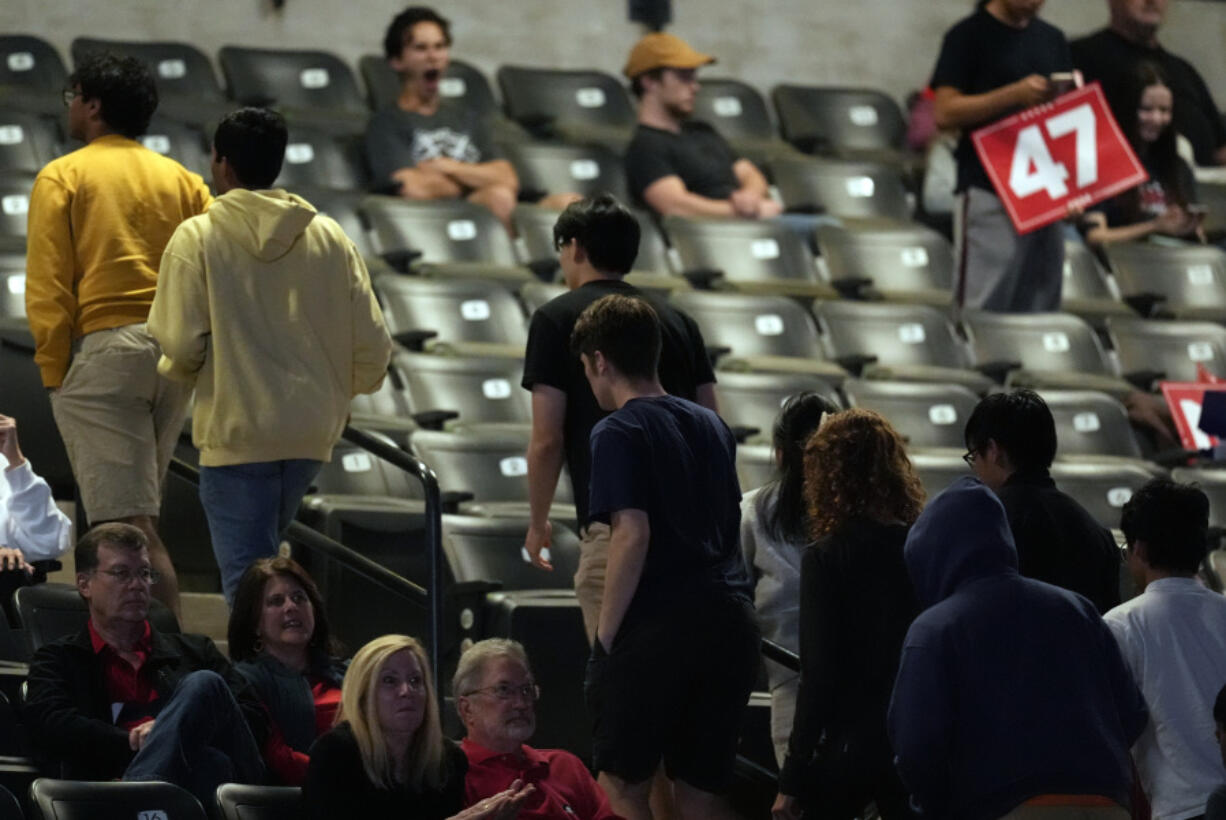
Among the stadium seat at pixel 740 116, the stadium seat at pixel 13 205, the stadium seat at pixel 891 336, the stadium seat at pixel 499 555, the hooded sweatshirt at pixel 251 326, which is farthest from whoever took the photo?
the stadium seat at pixel 740 116

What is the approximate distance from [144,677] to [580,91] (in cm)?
649

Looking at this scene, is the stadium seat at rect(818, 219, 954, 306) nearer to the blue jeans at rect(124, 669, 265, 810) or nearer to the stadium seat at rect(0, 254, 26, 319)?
the stadium seat at rect(0, 254, 26, 319)

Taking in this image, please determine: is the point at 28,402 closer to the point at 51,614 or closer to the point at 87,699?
the point at 51,614

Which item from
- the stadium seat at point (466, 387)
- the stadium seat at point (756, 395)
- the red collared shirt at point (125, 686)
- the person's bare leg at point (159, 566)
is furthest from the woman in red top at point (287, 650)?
the stadium seat at point (756, 395)

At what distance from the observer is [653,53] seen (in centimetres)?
1000

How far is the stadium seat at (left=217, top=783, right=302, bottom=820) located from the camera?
4.70 m

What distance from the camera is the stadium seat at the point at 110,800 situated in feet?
15.0

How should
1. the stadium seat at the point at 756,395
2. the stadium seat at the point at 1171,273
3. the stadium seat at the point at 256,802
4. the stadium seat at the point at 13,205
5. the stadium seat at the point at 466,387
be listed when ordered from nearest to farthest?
the stadium seat at the point at 256,802 → the stadium seat at the point at 466,387 → the stadium seat at the point at 756,395 → the stadium seat at the point at 13,205 → the stadium seat at the point at 1171,273

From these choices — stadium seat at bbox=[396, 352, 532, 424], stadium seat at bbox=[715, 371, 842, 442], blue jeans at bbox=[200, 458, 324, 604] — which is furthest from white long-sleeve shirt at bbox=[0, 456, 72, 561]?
stadium seat at bbox=[715, 371, 842, 442]

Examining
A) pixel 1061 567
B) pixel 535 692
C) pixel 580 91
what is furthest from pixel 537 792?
pixel 580 91

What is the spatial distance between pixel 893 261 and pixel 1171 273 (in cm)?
136

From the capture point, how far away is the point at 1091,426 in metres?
8.73

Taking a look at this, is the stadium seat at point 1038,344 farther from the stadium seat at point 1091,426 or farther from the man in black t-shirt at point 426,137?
the man in black t-shirt at point 426,137

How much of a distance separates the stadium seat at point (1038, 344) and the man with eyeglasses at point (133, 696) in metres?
4.78
